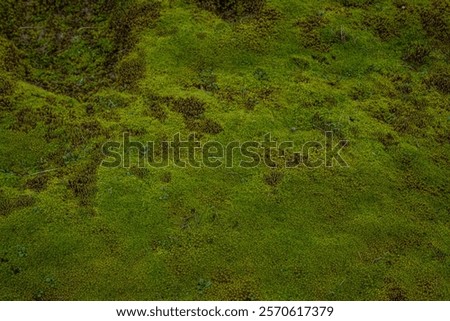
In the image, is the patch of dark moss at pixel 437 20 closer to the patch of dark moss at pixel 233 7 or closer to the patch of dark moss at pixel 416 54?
the patch of dark moss at pixel 416 54

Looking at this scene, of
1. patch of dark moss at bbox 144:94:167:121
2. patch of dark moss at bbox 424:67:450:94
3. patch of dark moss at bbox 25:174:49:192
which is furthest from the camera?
patch of dark moss at bbox 424:67:450:94

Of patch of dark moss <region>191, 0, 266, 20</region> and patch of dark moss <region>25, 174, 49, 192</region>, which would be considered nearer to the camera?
patch of dark moss <region>25, 174, 49, 192</region>

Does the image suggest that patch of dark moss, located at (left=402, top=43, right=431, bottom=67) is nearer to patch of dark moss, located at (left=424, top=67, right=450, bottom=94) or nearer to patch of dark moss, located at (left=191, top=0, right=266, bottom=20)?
patch of dark moss, located at (left=424, top=67, right=450, bottom=94)

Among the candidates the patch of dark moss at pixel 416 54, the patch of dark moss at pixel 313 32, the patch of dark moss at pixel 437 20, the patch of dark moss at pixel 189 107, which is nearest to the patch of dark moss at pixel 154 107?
the patch of dark moss at pixel 189 107

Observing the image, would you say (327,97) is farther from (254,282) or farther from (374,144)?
(254,282)

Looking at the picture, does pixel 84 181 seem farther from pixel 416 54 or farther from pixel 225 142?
pixel 416 54

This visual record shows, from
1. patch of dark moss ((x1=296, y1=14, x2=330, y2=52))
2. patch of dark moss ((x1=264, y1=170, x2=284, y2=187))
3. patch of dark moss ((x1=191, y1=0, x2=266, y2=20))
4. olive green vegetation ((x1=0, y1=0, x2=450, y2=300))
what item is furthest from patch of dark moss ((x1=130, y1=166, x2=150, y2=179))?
patch of dark moss ((x1=296, y1=14, x2=330, y2=52))

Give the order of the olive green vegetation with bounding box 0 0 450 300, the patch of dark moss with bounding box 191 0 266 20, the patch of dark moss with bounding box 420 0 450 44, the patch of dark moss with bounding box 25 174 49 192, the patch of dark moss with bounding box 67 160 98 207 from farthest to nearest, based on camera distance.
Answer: the patch of dark moss with bounding box 191 0 266 20
the patch of dark moss with bounding box 420 0 450 44
the patch of dark moss with bounding box 25 174 49 192
the patch of dark moss with bounding box 67 160 98 207
the olive green vegetation with bounding box 0 0 450 300

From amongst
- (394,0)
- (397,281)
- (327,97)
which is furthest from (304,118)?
(394,0)
